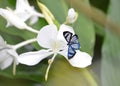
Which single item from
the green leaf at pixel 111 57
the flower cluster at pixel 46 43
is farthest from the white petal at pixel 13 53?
the green leaf at pixel 111 57

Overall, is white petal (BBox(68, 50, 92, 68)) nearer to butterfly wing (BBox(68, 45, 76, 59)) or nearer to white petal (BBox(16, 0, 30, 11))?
butterfly wing (BBox(68, 45, 76, 59))

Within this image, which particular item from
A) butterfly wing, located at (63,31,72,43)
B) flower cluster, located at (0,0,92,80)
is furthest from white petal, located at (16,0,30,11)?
butterfly wing, located at (63,31,72,43)

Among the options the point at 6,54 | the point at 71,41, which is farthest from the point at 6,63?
the point at 71,41

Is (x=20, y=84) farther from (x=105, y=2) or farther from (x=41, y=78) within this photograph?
(x=105, y=2)

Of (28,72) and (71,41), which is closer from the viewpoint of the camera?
(71,41)

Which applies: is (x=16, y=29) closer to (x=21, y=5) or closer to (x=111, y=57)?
(x=21, y=5)

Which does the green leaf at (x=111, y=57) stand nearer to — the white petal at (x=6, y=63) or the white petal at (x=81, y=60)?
the white petal at (x=81, y=60)
